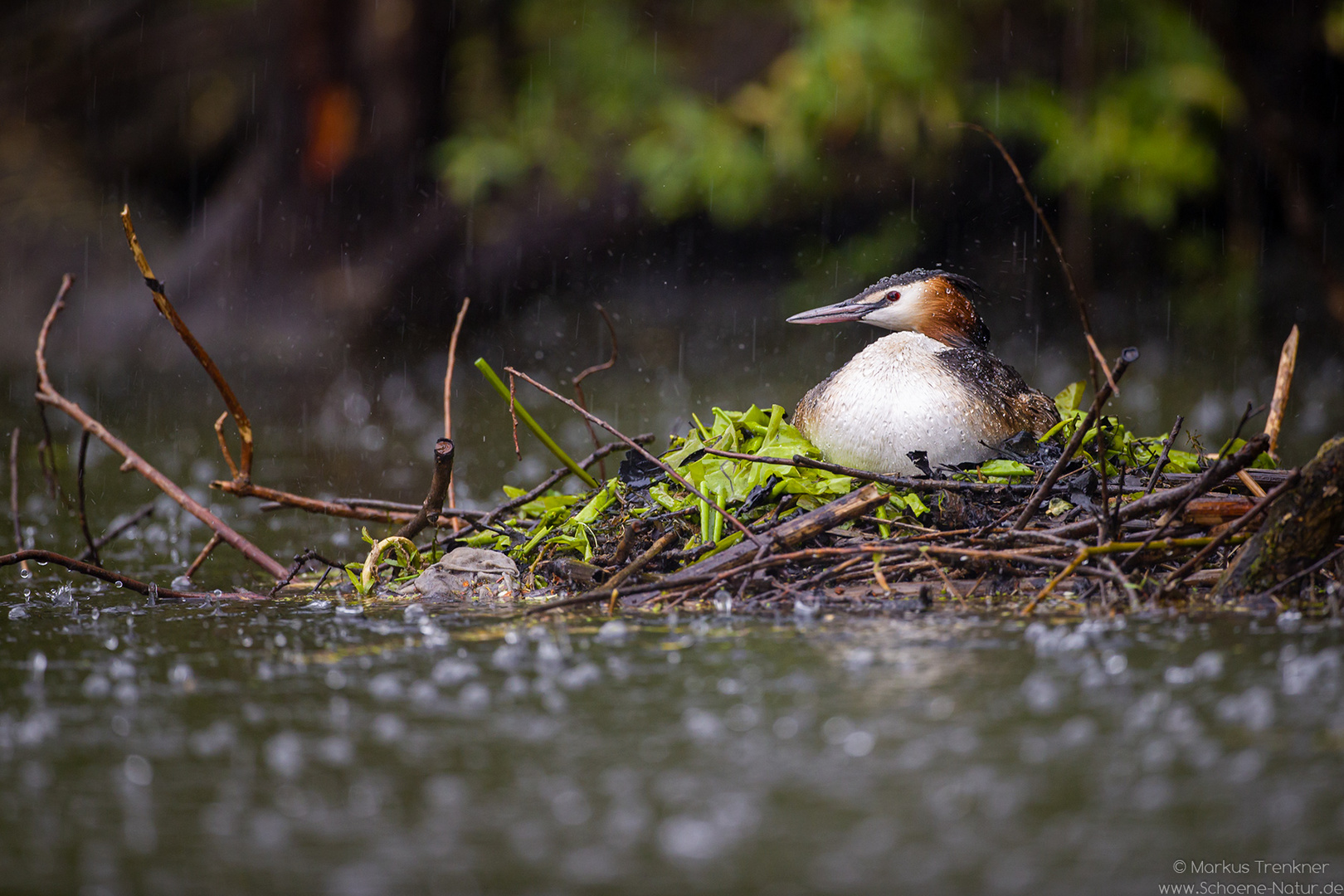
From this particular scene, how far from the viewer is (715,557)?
371 centimetres

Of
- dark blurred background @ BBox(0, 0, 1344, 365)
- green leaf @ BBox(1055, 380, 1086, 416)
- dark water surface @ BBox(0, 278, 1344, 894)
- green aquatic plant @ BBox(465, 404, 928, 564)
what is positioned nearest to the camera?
dark water surface @ BBox(0, 278, 1344, 894)

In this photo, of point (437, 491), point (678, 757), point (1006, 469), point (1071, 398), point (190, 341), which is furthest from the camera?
point (1071, 398)

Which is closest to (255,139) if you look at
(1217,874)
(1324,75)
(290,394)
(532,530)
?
(290,394)

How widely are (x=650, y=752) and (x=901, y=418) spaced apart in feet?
5.73

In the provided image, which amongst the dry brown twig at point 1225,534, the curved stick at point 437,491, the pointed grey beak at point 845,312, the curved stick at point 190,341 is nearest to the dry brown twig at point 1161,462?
the dry brown twig at point 1225,534

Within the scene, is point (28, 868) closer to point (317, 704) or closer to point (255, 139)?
point (317, 704)

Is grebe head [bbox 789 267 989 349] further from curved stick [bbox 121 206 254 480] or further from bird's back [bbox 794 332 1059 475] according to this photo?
curved stick [bbox 121 206 254 480]

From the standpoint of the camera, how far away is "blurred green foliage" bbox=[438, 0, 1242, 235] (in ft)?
34.3

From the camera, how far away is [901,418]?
394 centimetres

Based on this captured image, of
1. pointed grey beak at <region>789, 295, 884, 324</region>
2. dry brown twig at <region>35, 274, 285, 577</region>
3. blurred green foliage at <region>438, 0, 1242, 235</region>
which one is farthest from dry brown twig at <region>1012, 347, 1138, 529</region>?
blurred green foliage at <region>438, 0, 1242, 235</region>

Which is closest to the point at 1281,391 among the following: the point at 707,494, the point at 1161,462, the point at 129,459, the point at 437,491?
the point at 1161,462

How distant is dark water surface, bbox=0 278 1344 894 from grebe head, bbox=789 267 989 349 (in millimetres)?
1340

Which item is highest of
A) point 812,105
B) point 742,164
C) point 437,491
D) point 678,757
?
point 812,105

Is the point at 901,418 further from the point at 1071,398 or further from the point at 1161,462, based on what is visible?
the point at 1071,398
